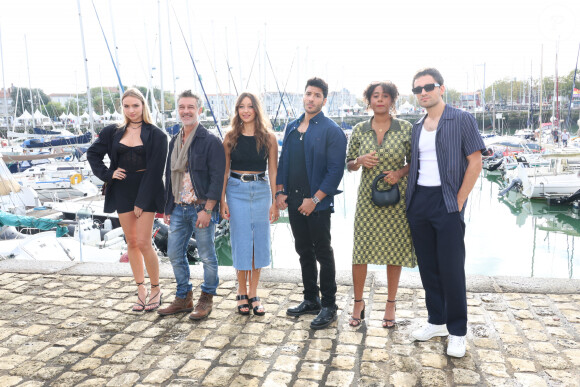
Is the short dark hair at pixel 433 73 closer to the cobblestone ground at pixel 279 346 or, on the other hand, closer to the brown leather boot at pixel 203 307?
the cobblestone ground at pixel 279 346

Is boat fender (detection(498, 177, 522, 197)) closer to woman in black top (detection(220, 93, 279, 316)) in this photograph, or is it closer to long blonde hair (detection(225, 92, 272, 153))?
woman in black top (detection(220, 93, 279, 316))

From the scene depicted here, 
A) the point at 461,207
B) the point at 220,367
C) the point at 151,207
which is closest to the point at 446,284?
the point at 461,207

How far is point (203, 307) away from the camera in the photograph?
3947 mm

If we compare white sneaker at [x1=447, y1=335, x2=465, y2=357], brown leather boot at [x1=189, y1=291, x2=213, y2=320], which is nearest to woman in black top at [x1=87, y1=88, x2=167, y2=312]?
brown leather boot at [x1=189, y1=291, x2=213, y2=320]

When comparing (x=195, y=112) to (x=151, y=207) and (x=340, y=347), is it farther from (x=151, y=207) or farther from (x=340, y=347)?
(x=340, y=347)

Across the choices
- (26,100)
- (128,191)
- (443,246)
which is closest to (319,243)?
(443,246)

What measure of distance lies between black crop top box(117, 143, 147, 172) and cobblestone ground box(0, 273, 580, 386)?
1311 mm

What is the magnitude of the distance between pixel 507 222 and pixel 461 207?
1867 centimetres

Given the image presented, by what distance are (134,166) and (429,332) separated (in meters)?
2.75

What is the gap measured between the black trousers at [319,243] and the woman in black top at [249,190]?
0.28 metres

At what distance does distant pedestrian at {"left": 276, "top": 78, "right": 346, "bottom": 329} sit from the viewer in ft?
11.8

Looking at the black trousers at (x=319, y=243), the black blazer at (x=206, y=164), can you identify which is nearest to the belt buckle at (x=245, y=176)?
the black blazer at (x=206, y=164)

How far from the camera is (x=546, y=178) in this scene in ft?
74.5

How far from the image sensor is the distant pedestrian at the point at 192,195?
379cm
